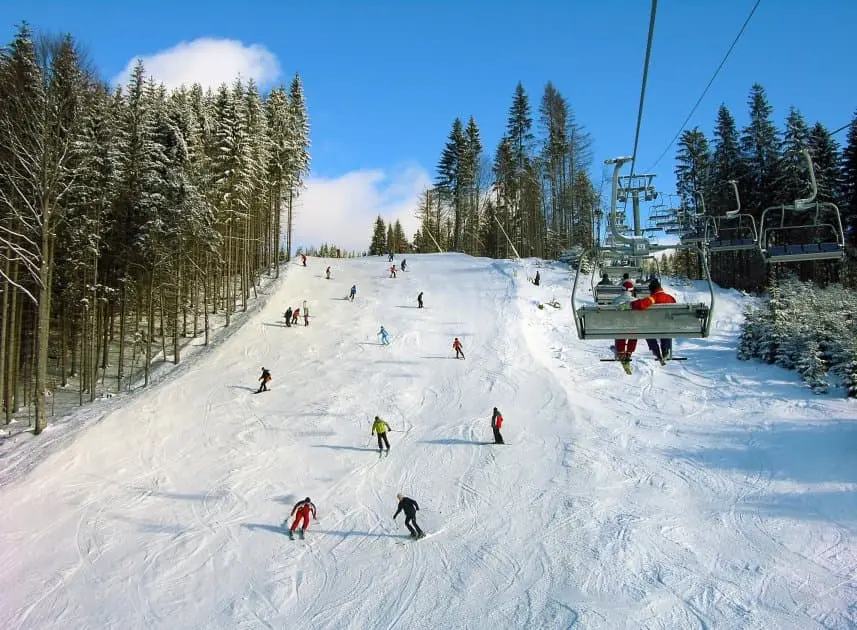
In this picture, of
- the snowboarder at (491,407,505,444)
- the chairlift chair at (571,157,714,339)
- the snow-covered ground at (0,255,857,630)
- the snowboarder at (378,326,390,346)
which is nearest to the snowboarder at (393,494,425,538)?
the snow-covered ground at (0,255,857,630)

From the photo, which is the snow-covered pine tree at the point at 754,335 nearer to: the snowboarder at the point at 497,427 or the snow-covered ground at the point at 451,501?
the snow-covered ground at the point at 451,501

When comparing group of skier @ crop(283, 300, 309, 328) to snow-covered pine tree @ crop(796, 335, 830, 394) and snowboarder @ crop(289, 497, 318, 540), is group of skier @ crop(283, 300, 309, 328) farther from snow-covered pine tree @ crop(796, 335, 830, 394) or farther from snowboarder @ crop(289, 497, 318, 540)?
snow-covered pine tree @ crop(796, 335, 830, 394)

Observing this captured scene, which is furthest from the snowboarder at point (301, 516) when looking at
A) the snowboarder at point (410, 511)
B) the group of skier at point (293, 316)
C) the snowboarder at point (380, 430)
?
the group of skier at point (293, 316)

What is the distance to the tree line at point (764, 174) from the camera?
32.8m

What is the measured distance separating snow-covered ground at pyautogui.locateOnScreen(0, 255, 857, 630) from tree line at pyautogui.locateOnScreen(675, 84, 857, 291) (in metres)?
14.0

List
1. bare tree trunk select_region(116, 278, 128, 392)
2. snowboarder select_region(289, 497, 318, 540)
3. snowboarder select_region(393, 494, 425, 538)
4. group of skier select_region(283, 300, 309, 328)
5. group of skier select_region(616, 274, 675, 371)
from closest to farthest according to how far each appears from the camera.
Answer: group of skier select_region(616, 274, 675, 371), snowboarder select_region(393, 494, 425, 538), snowboarder select_region(289, 497, 318, 540), bare tree trunk select_region(116, 278, 128, 392), group of skier select_region(283, 300, 309, 328)

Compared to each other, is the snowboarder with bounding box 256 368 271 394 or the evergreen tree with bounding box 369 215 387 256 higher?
the evergreen tree with bounding box 369 215 387 256

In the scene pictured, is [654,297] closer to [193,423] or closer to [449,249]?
[193,423]

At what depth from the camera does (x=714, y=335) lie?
1220 inches

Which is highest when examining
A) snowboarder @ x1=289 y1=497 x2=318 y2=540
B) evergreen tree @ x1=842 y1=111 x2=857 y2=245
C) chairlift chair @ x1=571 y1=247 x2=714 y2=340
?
evergreen tree @ x1=842 y1=111 x2=857 y2=245

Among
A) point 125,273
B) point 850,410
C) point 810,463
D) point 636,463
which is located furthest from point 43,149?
point 850,410

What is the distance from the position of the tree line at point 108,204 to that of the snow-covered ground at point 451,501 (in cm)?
611

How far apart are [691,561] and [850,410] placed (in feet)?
39.7

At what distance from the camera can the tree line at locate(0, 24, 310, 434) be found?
19344mm
